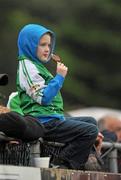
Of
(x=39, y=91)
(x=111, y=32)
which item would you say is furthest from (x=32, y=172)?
(x=111, y=32)

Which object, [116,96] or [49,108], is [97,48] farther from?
[49,108]

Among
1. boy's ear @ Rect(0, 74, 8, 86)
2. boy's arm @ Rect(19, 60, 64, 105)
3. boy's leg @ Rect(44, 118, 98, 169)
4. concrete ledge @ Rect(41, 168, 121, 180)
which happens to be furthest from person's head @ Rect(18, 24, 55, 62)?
concrete ledge @ Rect(41, 168, 121, 180)

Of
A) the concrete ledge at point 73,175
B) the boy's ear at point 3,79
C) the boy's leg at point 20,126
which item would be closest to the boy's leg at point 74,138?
the concrete ledge at point 73,175

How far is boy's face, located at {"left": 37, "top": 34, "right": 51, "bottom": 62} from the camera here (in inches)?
408

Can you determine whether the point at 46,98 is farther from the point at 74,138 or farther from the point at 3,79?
the point at 3,79

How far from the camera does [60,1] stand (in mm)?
40312

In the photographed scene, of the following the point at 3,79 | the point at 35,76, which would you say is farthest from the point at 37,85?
the point at 3,79

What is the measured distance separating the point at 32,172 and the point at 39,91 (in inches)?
44.1

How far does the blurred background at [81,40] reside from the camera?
118ft

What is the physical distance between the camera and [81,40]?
38.5 meters

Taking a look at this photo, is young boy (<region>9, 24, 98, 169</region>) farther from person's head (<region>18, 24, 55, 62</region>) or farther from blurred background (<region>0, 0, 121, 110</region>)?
blurred background (<region>0, 0, 121, 110</region>)

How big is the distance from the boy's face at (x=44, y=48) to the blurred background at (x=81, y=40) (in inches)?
919

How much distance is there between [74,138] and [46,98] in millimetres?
465

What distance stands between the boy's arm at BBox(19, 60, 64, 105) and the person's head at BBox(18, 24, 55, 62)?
0.48ft
